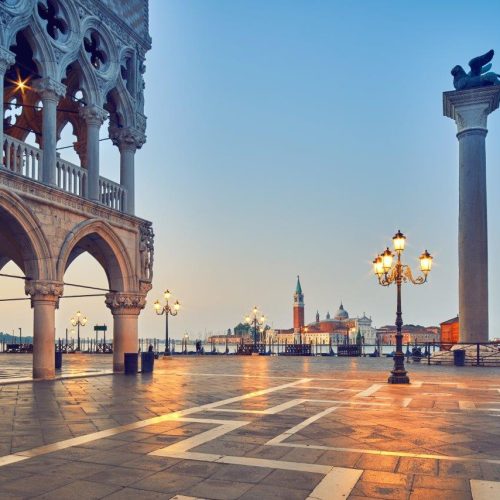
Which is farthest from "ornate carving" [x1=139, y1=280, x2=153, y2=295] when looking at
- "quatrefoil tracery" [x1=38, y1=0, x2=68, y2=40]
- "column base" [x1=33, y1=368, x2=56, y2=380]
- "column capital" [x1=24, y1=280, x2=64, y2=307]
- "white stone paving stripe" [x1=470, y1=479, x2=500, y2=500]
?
"white stone paving stripe" [x1=470, y1=479, x2=500, y2=500]

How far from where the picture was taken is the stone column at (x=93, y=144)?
64.6 ft

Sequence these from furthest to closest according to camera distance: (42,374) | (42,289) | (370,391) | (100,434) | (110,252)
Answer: (110,252)
(42,374)
(42,289)
(370,391)
(100,434)

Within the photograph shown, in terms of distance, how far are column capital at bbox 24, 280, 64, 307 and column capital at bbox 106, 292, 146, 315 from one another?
3670mm

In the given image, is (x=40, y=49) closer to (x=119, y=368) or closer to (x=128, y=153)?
(x=128, y=153)

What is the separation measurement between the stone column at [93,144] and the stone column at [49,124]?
1.81m

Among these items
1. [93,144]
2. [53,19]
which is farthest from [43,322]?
[53,19]

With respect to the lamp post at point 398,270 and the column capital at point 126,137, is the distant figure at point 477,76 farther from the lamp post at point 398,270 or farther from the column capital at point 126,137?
the column capital at point 126,137

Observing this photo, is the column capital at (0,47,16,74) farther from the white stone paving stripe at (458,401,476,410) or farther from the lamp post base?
the white stone paving stripe at (458,401,476,410)

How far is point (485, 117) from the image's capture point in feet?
95.2

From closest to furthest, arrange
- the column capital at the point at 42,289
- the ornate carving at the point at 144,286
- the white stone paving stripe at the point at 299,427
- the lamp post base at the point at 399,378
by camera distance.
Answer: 1. the white stone paving stripe at the point at 299,427
2. the column capital at the point at 42,289
3. the lamp post base at the point at 399,378
4. the ornate carving at the point at 144,286

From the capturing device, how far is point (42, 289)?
17.0m

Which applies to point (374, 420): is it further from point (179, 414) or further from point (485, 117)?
point (485, 117)

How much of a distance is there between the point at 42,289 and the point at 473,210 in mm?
21080

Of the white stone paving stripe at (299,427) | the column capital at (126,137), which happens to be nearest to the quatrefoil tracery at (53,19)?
the column capital at (126,137)
